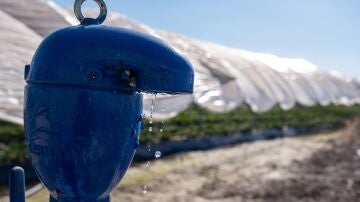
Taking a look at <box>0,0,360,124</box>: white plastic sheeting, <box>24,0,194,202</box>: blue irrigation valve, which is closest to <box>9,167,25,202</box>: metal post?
<box>24,0,194,202</box>: blue irrigation valve

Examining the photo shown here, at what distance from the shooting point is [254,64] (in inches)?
591

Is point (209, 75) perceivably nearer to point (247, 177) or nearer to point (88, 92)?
point (247, 177)

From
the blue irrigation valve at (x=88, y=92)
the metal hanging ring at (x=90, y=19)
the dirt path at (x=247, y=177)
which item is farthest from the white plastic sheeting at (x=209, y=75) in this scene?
the dirt path at (x=247, y=177)

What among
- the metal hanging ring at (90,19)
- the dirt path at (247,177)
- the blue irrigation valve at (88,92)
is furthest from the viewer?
the dirt path at (247,177)

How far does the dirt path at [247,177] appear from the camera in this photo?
589cm

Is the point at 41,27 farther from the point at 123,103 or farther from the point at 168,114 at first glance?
the point at 123,103

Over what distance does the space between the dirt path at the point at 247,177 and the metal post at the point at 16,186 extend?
4186 mm

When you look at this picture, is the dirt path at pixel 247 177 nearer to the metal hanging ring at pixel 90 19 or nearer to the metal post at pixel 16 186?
the metal post at pixel 16 186

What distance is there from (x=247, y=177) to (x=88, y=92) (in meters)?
6.51

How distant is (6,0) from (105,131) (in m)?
8.43

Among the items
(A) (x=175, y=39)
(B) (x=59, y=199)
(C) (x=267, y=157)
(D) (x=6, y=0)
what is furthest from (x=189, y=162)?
(B) (x=59, y=199)

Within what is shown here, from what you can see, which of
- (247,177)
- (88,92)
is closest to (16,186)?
(88,92)

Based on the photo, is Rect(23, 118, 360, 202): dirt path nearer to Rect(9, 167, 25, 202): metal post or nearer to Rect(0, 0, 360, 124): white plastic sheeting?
→ Rect(0, 0, 360, 124): white plastic sheeting

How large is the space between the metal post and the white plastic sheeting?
829 millimetres
